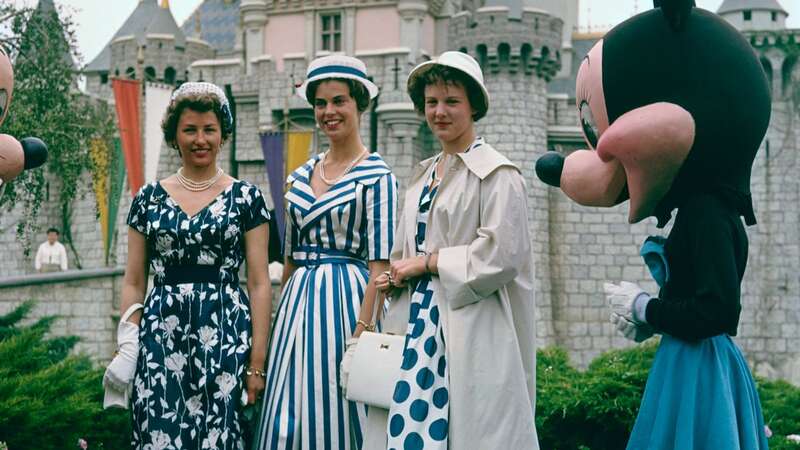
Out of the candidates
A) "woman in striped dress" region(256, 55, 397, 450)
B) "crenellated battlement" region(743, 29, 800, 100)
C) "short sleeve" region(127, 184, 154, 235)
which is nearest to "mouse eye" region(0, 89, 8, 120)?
"short sleeve" region(127, 184, 154, 235)

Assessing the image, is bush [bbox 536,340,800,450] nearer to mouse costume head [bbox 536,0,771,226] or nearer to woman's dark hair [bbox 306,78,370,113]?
woman's dark hair [bbox 306,78,370,113]

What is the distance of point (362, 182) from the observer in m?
3.59

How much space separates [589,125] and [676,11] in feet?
1.46

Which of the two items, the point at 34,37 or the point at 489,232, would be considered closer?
the point at 489,232

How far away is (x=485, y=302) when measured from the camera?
310 cm

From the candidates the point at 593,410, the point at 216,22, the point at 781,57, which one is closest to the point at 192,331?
the point at 593,410

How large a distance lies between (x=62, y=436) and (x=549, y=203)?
1397 cm

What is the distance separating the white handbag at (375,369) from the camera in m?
3.13

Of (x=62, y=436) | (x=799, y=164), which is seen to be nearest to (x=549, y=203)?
(x=799, y=164)

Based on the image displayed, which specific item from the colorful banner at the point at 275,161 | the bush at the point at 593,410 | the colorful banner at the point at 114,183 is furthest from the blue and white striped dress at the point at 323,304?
the colorful banner at the point at 114,183

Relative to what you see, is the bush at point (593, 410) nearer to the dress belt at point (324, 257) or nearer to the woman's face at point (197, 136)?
the dress belt at point (324, 257)

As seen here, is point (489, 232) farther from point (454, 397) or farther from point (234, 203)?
point (234, 203)

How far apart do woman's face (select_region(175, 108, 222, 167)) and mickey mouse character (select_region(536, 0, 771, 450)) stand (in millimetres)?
1344

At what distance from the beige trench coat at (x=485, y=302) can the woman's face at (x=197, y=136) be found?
2.76 feet
